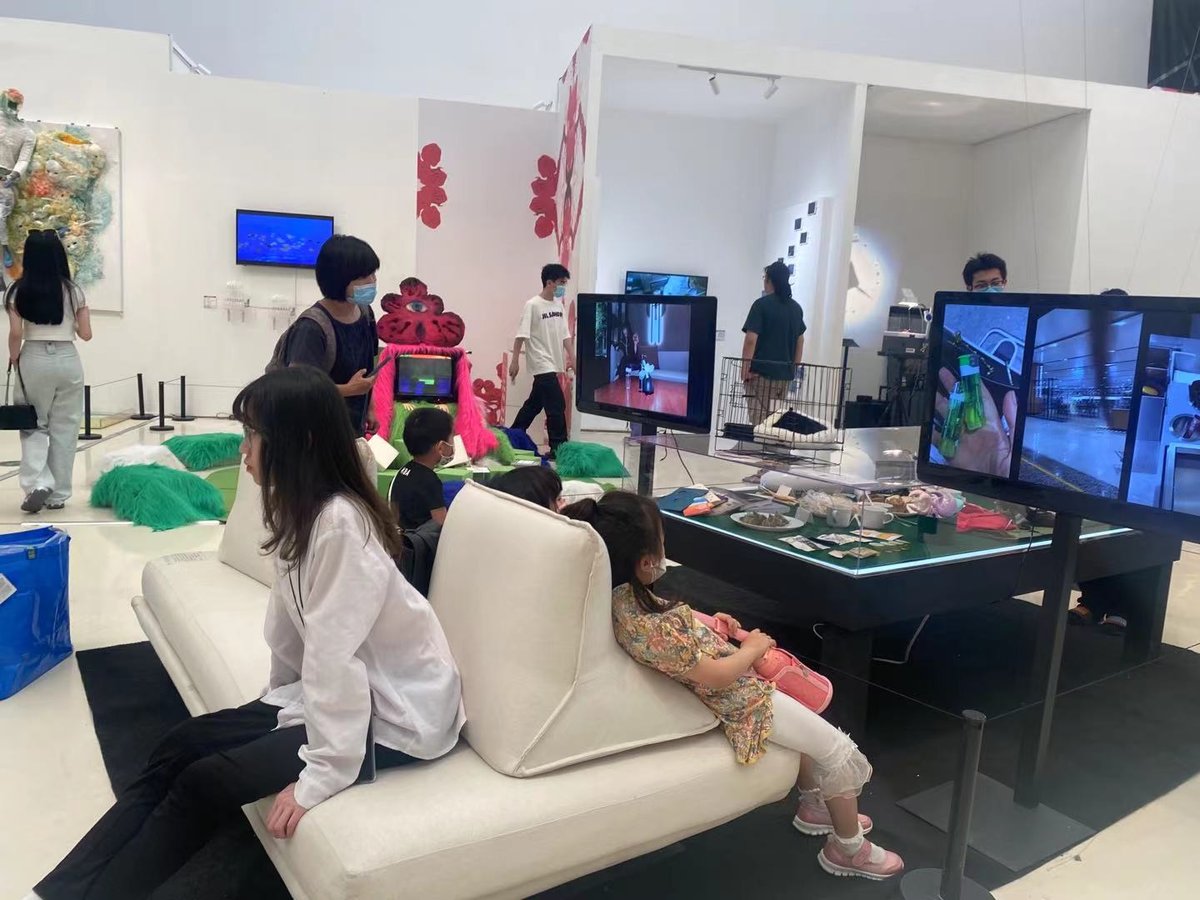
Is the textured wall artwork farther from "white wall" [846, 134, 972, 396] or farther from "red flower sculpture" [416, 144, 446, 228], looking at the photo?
"white wall" [846, 134, 972, 396]

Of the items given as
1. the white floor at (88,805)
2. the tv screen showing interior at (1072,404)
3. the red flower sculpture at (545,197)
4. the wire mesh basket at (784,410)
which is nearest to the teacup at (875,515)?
the tv screen showing interior at (1072,404)

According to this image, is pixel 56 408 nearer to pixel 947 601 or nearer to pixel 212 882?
pixel 212 882

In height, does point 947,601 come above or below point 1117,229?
below

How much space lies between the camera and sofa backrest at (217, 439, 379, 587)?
9.44 ft

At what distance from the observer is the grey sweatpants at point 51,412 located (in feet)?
15.8

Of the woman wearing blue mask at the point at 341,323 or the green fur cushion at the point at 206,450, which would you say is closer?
Result: the woman wearing blue mask at the point at 341,323

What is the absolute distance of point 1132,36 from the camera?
1184 cm

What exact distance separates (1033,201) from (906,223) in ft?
4.23

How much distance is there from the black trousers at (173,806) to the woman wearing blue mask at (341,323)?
1411mm

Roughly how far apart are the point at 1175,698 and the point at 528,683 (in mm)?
2800

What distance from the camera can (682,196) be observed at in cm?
935

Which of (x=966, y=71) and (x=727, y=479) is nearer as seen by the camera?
(x=727, y=479)

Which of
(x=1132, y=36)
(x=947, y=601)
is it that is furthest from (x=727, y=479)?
(x=1132, y=36)

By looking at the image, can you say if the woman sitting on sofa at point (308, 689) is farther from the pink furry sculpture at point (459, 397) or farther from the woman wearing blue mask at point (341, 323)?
the pink furry sculpture at point (459, 397)
